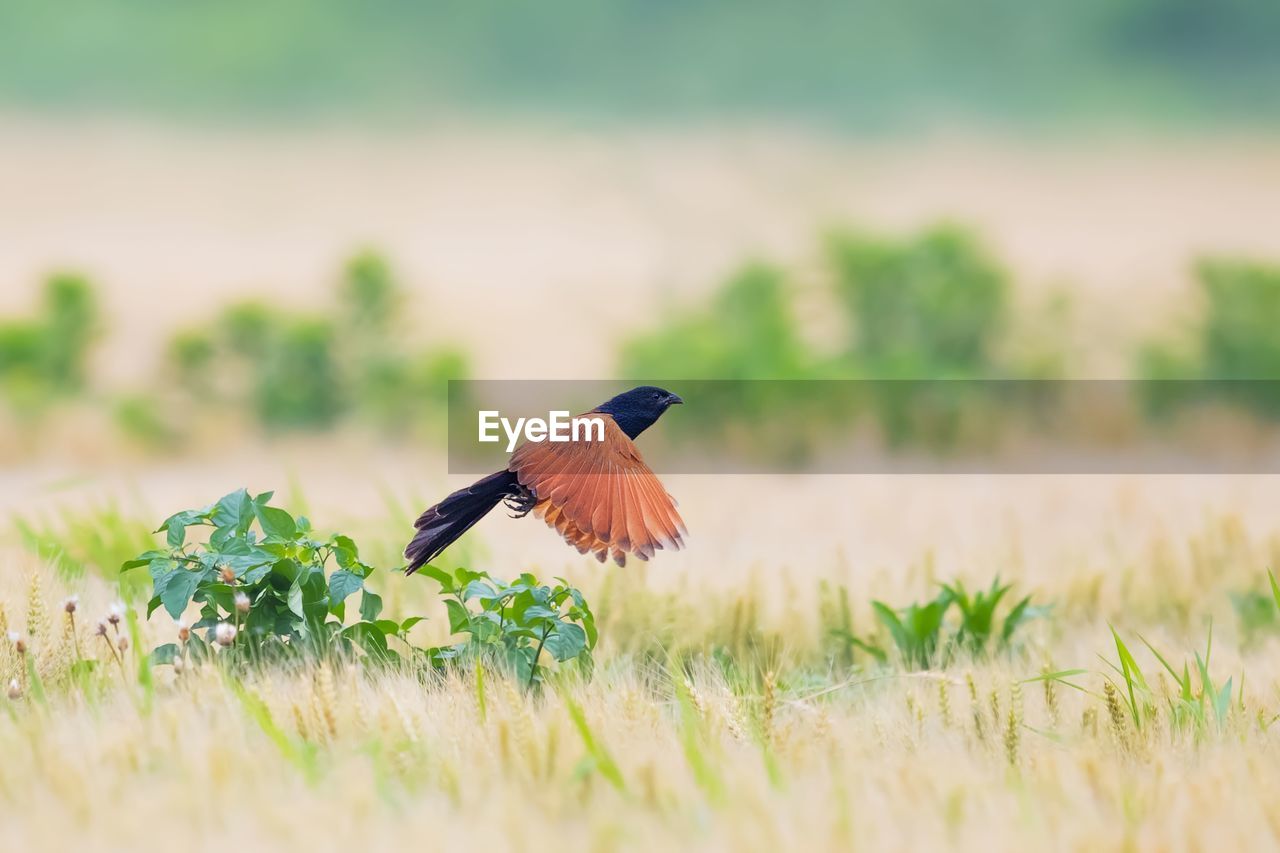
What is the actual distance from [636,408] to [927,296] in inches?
450

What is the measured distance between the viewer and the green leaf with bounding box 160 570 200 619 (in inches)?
149

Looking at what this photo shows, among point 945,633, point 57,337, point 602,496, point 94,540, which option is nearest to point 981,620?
point 945,633

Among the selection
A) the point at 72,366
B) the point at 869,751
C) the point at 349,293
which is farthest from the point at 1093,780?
the point at 72,366

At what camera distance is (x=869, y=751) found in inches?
141

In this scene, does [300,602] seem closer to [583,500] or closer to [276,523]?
[276,523]

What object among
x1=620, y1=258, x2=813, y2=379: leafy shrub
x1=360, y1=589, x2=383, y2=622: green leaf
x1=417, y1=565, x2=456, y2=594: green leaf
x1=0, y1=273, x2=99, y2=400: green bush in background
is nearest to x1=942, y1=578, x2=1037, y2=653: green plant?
x1=417, y1=565, x2=456, y2=594: green leaf

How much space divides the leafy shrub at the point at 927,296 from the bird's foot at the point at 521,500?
11.5 metres

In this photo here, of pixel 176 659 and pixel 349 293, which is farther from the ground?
pixel 349 293

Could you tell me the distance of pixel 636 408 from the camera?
439 cm

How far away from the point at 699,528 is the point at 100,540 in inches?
151

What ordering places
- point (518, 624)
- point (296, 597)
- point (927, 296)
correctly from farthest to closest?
1. point (927, 296)
2. point (518, 624)
3. point (296, 597)

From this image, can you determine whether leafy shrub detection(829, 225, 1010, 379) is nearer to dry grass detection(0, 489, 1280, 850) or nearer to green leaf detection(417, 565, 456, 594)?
dry grass detection(0, 489, 1280, 850)

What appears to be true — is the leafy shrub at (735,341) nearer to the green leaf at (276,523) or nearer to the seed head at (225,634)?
the green leaf at (276,523)

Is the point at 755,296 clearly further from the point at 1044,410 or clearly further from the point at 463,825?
the point at 463,825
